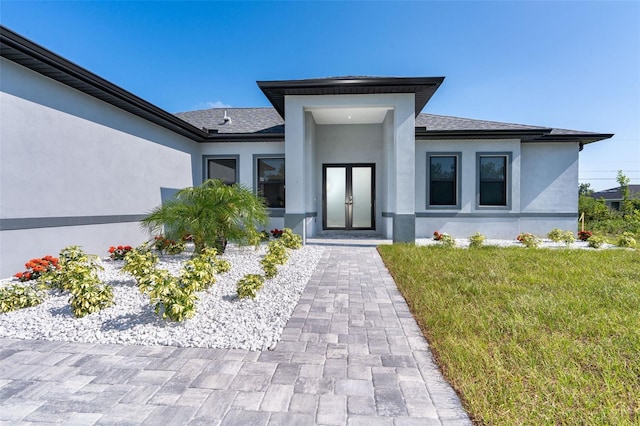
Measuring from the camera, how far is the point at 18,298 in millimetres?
3449

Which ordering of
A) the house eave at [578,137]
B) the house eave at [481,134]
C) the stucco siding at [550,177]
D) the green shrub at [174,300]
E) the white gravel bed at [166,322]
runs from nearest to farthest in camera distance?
the white gravel bed at [166,322] < the green shrub at [174,300] < the house eave at [481,134] < the house eave at [578,137] < the stucco siding at [550,177]

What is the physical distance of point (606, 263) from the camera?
5613 millimetres

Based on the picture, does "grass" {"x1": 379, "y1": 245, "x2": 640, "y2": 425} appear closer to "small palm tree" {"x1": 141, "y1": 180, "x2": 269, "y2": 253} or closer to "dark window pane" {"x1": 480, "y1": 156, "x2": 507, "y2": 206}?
"small palm tree" {"x1": 141, "y1": 180, "x2": 269, "y2": 253}

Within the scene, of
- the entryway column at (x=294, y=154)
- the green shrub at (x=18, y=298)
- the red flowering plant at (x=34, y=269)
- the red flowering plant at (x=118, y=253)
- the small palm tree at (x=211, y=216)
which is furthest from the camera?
the entryway column at (x=294, y=154)

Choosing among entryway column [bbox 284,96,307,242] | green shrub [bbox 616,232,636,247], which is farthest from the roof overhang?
green shrub [bbox 616,232,636,247]

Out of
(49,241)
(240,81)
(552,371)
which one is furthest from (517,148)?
(49,241)

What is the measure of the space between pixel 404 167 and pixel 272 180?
189 inches

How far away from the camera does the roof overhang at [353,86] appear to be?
7.18m

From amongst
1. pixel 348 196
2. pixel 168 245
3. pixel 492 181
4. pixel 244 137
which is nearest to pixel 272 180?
pixel 244 137

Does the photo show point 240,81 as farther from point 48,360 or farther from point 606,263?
point 606,263

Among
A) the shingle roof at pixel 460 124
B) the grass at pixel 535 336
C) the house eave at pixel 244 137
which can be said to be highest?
the shingle roof at pixel 460 124

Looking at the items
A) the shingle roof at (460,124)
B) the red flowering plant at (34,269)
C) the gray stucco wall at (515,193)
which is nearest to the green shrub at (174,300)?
the red flowering plant at (34,269)

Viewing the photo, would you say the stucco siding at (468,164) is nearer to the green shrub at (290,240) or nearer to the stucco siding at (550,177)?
the stucco siding at (550,177)

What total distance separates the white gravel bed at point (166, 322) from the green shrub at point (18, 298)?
0.10 m
